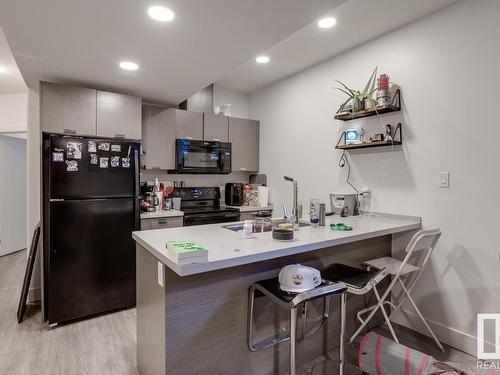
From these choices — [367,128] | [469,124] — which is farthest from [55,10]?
[469,124]

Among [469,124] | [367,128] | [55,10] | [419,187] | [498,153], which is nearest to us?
[55,10]

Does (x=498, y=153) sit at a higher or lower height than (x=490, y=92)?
lower

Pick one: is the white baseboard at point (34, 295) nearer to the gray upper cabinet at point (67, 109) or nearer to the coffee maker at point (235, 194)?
the gray upper cabinet at point (67, 109)

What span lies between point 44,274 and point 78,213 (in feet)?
1.95

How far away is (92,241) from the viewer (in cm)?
261

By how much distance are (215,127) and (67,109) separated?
1714 millimetres

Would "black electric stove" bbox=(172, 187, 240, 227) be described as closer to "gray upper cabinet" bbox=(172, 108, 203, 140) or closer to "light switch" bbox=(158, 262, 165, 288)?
"gray upper cabinet" bbox=(172, 108, 203, 140)

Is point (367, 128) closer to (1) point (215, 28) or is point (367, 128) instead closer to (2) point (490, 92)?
(2) point (490, 92)

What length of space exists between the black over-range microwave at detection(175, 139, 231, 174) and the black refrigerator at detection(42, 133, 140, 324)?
77 cm

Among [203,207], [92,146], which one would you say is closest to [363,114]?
[203,207]

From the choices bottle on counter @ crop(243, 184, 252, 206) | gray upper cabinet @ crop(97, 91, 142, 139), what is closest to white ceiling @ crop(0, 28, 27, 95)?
gray upper cabinet @ crop(97, 91, 142, 139)

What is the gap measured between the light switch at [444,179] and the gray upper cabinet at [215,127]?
2.56m

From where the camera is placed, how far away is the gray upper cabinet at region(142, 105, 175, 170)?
11.1 ft

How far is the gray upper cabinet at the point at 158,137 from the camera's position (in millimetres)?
3379
